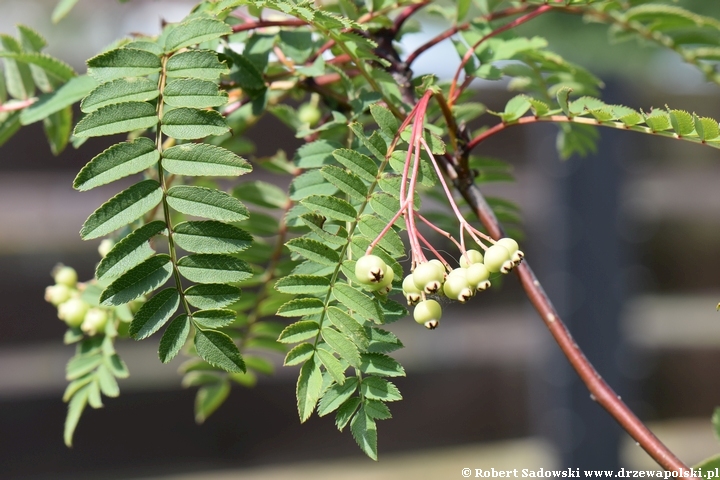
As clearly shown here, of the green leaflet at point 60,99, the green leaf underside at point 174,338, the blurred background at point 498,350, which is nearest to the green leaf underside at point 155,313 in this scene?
the green leaf underside at point 174,338

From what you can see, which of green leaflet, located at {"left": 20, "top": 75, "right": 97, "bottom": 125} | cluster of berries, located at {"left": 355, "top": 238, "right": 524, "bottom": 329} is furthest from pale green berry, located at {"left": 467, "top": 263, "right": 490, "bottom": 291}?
green leaflet, located at {"left": 20, "top": 75, "right": 97, "bottom": 125}

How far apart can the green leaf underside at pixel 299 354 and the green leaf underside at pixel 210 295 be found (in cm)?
5

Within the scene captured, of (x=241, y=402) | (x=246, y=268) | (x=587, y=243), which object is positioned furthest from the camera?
(x=241, y=402)

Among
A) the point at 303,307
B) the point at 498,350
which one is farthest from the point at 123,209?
the point at 498,350

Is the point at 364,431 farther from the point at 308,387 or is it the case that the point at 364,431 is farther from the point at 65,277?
the point at 65,277

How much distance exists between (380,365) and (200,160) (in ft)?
0.60

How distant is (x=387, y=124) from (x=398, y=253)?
0.10m

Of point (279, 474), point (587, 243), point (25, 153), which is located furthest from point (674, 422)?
point (25, 153)

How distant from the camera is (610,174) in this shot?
273 centimetres

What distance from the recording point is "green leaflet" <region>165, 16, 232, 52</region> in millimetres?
444

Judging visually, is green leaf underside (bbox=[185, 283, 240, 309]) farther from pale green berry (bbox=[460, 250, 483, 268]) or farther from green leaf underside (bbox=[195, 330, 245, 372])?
pale green berry (bbox=[460, 250, 483, 268])

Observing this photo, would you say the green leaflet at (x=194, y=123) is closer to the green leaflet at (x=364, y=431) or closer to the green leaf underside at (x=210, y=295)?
the green leaf underside at (x=210, y=295)

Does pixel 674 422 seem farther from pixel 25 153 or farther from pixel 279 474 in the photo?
pixel 25 153

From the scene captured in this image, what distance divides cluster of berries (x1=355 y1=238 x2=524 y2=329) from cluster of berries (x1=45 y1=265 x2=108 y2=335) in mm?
354
